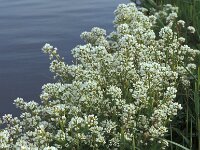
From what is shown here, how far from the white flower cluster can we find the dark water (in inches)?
195

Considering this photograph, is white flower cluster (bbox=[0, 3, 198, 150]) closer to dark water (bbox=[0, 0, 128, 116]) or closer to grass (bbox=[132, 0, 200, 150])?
grass (bbox=[132, 0, 200, 150])

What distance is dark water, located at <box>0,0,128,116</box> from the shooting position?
14.4 meters

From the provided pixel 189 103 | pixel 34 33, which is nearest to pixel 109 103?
pixel 189 103

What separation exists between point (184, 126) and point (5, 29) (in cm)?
1279

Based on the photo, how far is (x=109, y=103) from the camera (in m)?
7.69

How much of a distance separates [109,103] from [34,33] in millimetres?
12150

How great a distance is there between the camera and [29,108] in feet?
26.2

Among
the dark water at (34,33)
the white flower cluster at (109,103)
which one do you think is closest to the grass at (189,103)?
the white flower cluster at (109,103)

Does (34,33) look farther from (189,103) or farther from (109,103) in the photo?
(109,103)

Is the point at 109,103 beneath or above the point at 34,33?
beneath

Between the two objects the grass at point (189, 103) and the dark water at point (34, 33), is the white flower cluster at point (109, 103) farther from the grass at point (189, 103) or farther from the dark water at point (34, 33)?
the dark water at point (34, 33)

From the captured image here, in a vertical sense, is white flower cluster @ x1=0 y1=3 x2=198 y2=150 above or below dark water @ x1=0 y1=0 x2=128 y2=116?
below

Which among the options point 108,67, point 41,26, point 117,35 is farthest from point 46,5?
point 108,67

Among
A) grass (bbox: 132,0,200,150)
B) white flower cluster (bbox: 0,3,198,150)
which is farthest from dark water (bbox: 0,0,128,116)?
white flower cluster (bbox: 0,3,198,150)
